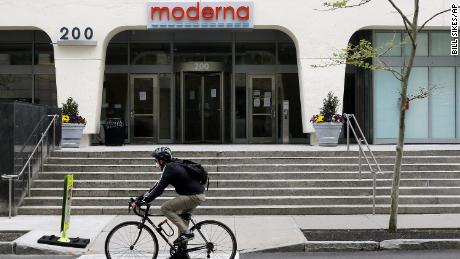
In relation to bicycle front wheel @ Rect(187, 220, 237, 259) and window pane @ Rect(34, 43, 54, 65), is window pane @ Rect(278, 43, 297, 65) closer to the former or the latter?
window pane @ Rect(34, 43, 54, 65)

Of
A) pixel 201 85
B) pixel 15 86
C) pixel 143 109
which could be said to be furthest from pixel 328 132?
pixel 15 86

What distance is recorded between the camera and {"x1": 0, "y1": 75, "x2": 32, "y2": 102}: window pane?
71.6 feet

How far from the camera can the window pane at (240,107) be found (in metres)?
22.3

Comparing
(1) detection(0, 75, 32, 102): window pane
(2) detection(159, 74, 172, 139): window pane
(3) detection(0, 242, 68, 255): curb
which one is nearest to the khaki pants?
(3) detection(0, 242, 68, 255): curb

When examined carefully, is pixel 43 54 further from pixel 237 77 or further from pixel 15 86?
pixel 237 77

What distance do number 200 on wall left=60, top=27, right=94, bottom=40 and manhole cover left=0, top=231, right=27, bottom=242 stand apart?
30.9 feet

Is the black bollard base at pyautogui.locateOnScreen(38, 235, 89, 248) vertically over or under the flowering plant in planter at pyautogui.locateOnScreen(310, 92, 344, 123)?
under

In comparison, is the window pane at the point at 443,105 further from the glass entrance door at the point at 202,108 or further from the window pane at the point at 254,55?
the glass entrance door at the point at 202,108

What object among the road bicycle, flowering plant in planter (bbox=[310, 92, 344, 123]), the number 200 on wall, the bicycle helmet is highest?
the number 200 on wall

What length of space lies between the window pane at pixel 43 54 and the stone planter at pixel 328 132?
9.96 metres

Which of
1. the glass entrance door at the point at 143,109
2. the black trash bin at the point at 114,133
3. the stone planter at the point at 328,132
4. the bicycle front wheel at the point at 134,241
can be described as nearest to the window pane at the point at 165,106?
the glass entrance door at the point at 143,109

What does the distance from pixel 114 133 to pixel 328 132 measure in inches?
274

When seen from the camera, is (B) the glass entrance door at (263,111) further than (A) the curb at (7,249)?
Yes

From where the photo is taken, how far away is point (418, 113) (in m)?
20.3
